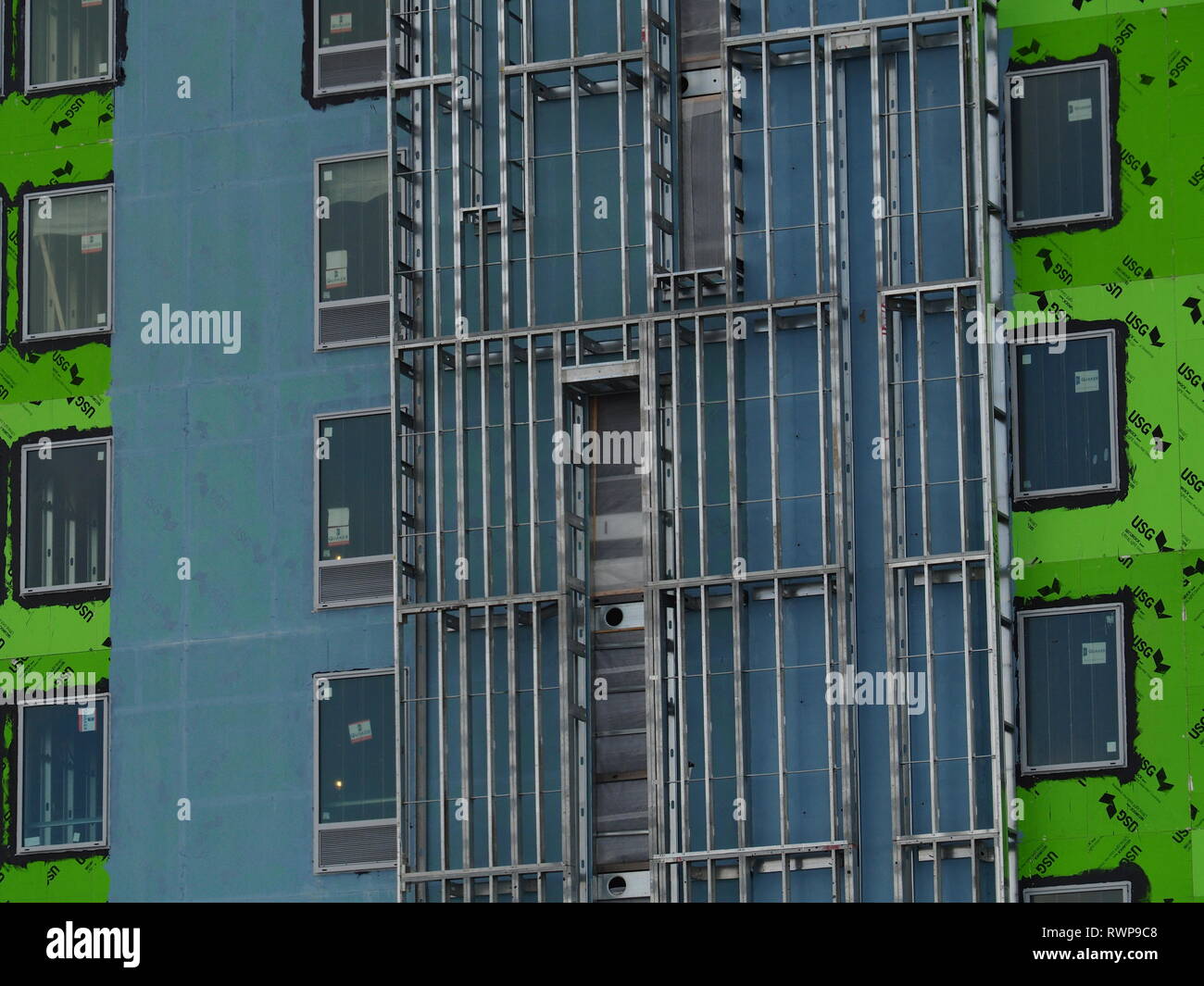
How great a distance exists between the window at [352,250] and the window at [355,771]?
4721mm

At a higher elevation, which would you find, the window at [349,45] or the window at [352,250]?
the window at [349,45]

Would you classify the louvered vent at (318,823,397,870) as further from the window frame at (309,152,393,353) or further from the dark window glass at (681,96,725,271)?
the dark window glass at (681,96,725,271)

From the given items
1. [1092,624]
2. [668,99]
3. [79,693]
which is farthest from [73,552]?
[1092,624]

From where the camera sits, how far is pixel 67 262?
44750mm

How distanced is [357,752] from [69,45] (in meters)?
11.3

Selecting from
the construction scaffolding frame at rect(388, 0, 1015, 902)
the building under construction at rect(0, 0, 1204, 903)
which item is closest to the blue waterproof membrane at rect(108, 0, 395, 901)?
the building under construction at rect(0, 0, 1204, 903)

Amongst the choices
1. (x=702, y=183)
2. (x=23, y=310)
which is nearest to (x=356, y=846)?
(x=23, y=310)

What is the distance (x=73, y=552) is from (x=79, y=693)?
199 cm

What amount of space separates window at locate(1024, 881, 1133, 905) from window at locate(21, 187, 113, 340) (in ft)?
50.5

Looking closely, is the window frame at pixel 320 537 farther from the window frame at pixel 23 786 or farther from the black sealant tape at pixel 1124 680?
the black sealant tape at pixel 1124 680

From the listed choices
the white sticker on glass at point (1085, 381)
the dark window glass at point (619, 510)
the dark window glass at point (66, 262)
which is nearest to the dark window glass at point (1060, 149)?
the white sticker on glass at point (1085, 381)

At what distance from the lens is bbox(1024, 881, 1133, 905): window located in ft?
124

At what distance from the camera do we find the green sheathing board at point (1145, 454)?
125 feet

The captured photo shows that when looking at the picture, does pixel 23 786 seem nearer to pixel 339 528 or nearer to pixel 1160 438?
pixel 339 528
